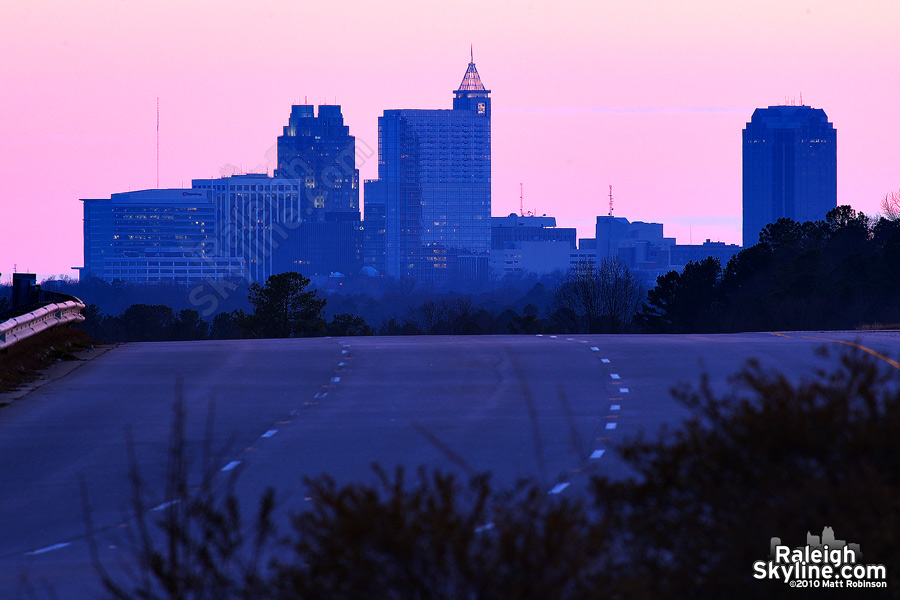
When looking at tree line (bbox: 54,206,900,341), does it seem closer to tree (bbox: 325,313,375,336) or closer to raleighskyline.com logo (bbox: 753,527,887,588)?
tree (bbox: 325,313,375,336)

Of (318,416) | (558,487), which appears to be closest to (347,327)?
(318,416)

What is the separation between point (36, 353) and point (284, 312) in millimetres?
46345

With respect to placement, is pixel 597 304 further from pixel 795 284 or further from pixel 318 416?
pixel 318 416

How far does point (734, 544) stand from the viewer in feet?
15.1

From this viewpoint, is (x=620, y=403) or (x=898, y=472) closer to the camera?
(x=898, y=472)

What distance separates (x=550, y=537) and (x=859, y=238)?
93866 millimetres

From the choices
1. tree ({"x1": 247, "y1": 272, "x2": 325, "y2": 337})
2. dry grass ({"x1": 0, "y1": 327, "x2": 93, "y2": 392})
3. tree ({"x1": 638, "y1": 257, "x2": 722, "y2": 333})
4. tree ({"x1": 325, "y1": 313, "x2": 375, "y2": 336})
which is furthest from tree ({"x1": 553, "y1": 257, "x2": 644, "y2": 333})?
dry grass ({"x1": 0, "y1": 327, "x2": 93, "y2": 392})

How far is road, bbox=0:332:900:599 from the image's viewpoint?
10727 mm

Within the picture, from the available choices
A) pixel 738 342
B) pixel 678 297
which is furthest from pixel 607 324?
pixel 738 342

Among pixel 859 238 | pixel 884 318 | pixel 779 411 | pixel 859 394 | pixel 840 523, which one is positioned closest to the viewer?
pixel 840 523

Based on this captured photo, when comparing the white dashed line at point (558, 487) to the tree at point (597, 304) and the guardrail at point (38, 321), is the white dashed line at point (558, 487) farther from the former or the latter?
the tree at point (597, 304)

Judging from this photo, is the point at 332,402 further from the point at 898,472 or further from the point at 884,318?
the point at 884,318

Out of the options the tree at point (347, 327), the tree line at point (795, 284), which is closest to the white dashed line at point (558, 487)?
the tree line at point (795, 284)

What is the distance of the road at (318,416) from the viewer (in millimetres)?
10727
